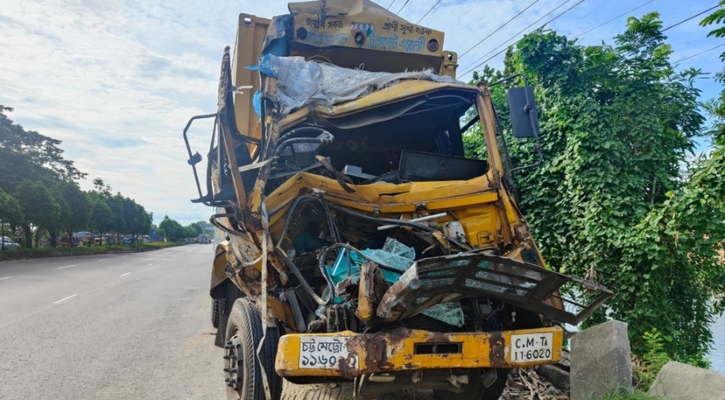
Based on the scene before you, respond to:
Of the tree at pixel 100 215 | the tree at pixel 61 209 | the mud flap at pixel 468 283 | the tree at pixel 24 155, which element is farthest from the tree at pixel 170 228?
the mud flap at pixel 468 283

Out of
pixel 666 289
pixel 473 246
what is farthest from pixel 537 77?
pixel 473 246

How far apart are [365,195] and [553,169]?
344cm

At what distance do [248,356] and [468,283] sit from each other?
162 centimetres

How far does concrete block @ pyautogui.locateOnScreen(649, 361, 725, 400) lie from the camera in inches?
124

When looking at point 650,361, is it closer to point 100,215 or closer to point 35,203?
Result: point 35,203

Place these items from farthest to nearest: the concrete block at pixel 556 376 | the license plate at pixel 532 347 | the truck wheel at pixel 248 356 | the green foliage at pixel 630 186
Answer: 1. the green foliage at pixel 630 186
2. the concrete block at pixel 556 376
3. the truck wheel at pixel 248 356
4. the license plate at pixel 532 347

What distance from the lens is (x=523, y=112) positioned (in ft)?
12.0

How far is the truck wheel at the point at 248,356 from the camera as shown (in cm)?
305

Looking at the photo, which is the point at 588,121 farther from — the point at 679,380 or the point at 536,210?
the point at 679,380

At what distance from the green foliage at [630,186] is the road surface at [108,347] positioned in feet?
10.1

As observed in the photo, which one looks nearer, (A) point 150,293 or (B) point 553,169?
(B) point 553,169

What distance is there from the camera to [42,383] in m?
4.48

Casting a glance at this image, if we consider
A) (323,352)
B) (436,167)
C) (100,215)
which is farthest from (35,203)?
(323,352)

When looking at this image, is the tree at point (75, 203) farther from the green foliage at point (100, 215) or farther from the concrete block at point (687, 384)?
the concrete block at point (687, 384)
